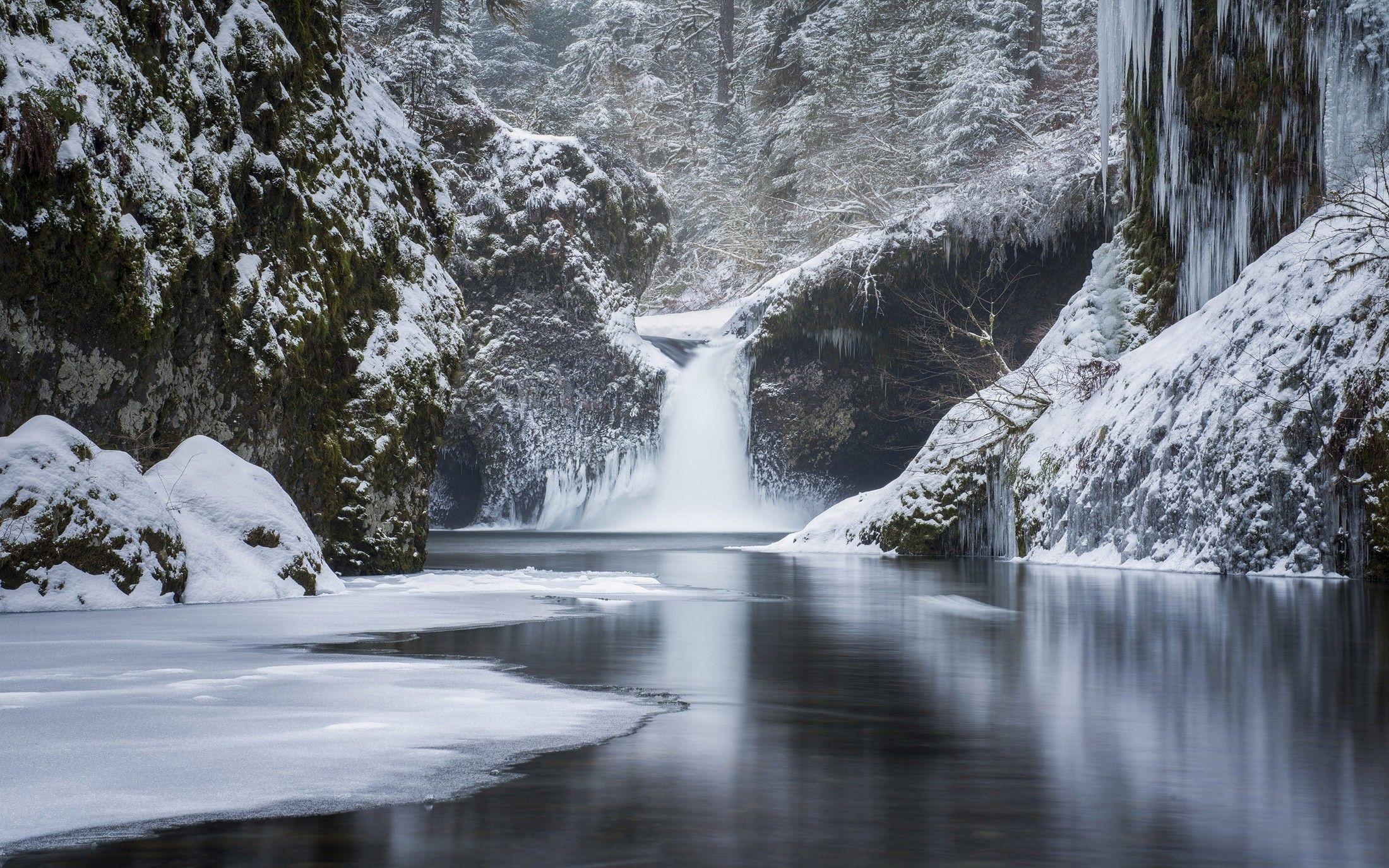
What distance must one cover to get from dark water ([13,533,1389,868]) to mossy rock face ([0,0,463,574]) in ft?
12.0

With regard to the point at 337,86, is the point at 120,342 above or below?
below

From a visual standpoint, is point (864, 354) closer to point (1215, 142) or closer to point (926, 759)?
point (1215, 142)

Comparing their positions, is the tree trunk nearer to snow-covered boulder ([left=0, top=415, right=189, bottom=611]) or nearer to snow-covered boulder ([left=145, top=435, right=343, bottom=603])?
snow-covered boulder ([left=145, top=435, right=343, bottom=603])

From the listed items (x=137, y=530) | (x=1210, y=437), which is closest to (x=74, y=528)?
(x=137, y=530)

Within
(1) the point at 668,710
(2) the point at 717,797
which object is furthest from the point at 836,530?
(2) the point at 717,797

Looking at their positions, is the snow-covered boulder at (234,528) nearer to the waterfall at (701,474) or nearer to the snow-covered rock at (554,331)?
the snow-covered rock at (554,331)

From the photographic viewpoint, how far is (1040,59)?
102 ft

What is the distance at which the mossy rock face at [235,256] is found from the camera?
298 inches

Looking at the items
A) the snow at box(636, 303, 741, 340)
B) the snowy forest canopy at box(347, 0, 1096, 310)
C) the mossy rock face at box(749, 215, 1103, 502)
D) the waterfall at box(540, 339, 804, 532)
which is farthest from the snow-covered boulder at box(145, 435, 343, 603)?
the snow at box(636, 303, 741, 340)

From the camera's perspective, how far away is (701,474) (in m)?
28.8

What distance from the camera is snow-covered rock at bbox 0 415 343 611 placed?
6910 mm

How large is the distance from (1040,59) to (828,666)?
29154 mm

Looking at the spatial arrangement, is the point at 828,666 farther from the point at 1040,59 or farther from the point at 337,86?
the point at 1040,59

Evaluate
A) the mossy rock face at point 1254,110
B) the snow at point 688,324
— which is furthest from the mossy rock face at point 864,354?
the mossy rock face at point 1254,110
